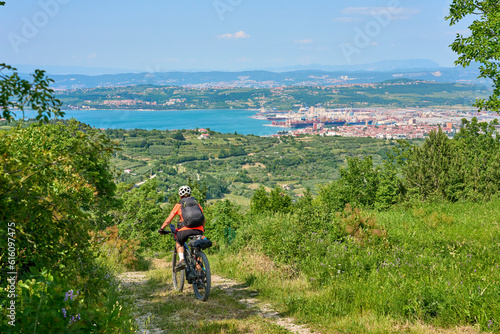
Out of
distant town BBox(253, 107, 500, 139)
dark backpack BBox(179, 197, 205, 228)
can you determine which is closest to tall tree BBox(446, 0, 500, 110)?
dark backpack BBox(179, 197, 205, 228)

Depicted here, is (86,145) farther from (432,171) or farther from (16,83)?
(432,171)

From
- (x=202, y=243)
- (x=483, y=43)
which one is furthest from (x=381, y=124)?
(x=202, y=243)

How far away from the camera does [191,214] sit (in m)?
6.29

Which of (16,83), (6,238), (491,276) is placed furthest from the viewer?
(491,276)

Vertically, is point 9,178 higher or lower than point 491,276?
higher

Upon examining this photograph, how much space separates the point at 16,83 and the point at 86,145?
757mm

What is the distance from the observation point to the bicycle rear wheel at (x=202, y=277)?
5.89m

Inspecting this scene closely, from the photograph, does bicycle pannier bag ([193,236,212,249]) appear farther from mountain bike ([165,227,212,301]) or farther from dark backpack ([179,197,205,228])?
dark backpack ([179,197,205,228])

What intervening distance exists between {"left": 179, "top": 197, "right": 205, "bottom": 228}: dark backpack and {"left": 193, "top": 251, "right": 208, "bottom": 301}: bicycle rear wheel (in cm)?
50

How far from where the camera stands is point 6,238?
274 centimetres

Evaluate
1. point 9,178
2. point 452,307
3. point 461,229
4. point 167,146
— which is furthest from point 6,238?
point 167,146

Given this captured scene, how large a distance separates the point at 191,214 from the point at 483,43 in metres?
9.50
